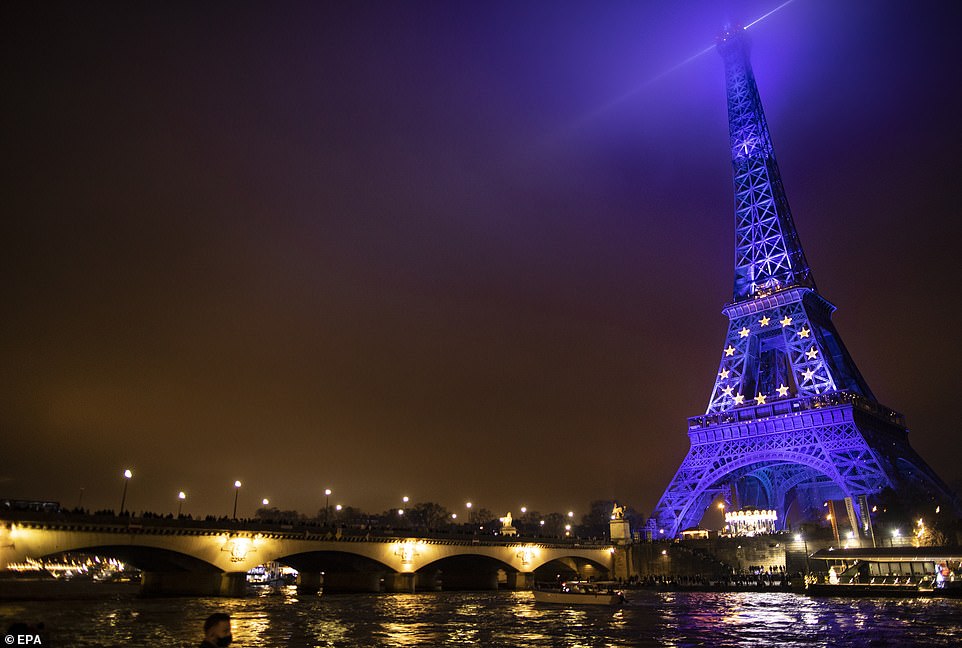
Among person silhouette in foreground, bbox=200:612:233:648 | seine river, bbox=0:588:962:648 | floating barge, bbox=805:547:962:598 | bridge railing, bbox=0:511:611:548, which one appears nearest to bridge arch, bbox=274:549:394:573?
bridge railing, bbox=0:511:611:548

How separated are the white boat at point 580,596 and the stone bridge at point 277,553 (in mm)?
17778

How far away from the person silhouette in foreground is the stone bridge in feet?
138

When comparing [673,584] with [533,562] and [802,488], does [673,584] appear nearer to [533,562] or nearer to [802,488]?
[533,562]

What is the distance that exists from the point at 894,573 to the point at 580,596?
97.4 feet

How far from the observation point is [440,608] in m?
50.3

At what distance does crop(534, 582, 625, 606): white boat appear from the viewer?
5316 cm

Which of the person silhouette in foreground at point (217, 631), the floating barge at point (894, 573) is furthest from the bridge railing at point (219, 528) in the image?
the person silhouette in foreground at point (217, 631)

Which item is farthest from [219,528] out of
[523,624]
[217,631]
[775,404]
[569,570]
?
[775,404]

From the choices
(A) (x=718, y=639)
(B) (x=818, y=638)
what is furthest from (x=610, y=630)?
(B) (x=818, y=638)

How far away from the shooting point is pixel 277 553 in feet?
202

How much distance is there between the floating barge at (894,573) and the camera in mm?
52031

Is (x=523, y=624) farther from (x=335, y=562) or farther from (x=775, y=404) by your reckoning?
(x=775, y=404)

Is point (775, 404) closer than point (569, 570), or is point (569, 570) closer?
point (775, 404)

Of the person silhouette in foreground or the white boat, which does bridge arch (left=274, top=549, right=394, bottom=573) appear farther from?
the person silhouette in foreground
